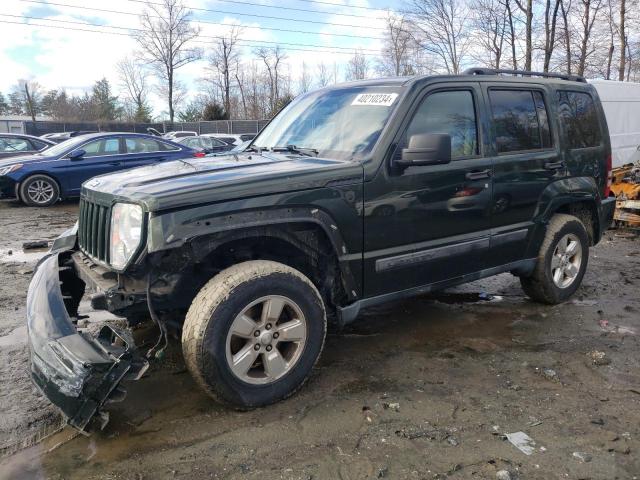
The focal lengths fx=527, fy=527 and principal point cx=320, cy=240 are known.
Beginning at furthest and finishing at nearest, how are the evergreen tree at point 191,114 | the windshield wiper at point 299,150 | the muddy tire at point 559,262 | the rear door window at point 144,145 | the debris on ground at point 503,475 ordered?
the evergreen tree at point 191,114 < the rear door window at point 144,145 < the muddy tire at point 559,262 < the windshield wiper at point 299,150 < the debris on ground at point 503,475

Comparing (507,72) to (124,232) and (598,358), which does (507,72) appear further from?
(124,232)

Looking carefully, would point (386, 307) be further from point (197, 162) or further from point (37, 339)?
point (37, 339)

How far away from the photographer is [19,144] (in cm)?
1322

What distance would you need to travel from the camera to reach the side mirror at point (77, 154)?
11062mm

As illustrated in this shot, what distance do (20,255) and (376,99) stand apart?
5676mm

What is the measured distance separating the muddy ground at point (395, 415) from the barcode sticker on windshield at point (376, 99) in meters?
1.86

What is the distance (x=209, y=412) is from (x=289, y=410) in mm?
477

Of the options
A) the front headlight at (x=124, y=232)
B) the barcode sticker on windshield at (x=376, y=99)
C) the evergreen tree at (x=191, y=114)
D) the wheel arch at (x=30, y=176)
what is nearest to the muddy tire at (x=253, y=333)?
the front headlight at (x=124, y=232)

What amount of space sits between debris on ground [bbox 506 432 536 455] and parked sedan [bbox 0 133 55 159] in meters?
13.1

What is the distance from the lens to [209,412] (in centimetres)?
315

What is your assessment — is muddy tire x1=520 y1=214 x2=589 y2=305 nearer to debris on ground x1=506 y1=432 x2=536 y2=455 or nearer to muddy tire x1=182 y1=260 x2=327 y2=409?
debris on ground x1=506 y1=432 x2=536 y2=455

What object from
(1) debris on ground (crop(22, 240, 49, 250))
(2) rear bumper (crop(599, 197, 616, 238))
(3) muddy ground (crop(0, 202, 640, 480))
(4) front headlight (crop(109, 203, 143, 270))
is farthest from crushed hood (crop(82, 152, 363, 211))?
(1) debris on ground (crop(22, 240, 49, 250))

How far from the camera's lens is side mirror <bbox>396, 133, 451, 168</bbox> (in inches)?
134

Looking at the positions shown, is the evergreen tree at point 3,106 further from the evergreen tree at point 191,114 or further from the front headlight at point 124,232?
the front headlight at point 124,232
